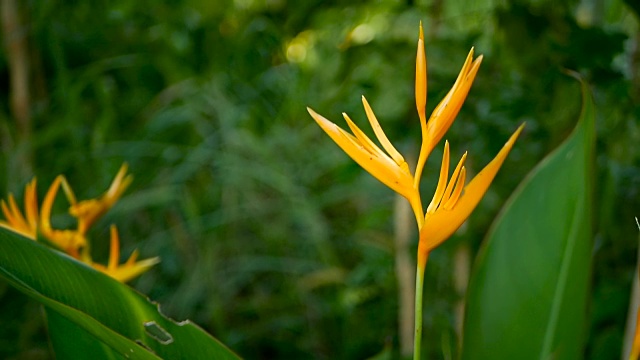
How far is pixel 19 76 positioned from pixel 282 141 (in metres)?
0.49

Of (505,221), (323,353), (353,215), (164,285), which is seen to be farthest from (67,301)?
(353,215)

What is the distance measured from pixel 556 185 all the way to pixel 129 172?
3.25ft

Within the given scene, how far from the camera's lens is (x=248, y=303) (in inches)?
50.9

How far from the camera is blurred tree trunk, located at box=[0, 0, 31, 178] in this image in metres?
1.19

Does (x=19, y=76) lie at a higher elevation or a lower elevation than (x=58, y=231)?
higher

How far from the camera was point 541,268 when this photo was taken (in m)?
0.45

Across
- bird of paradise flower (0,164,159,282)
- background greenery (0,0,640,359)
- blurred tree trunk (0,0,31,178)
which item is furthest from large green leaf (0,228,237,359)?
blurred tree trunk (0,0,31,178)

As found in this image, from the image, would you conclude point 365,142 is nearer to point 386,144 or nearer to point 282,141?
point 386,144

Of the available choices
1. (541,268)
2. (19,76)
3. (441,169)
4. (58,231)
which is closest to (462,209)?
(441,169)

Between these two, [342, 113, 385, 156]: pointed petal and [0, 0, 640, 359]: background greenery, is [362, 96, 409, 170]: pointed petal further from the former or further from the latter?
[0, 0, 640, 359]: background greenery

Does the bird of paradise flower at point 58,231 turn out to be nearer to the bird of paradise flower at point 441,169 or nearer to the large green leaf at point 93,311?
the large green leaf at point 93,311

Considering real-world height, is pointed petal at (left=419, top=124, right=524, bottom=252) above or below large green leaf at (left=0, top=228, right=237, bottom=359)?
above

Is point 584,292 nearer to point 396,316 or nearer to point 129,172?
point 396,316

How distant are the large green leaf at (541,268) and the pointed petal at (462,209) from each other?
0.10 m
